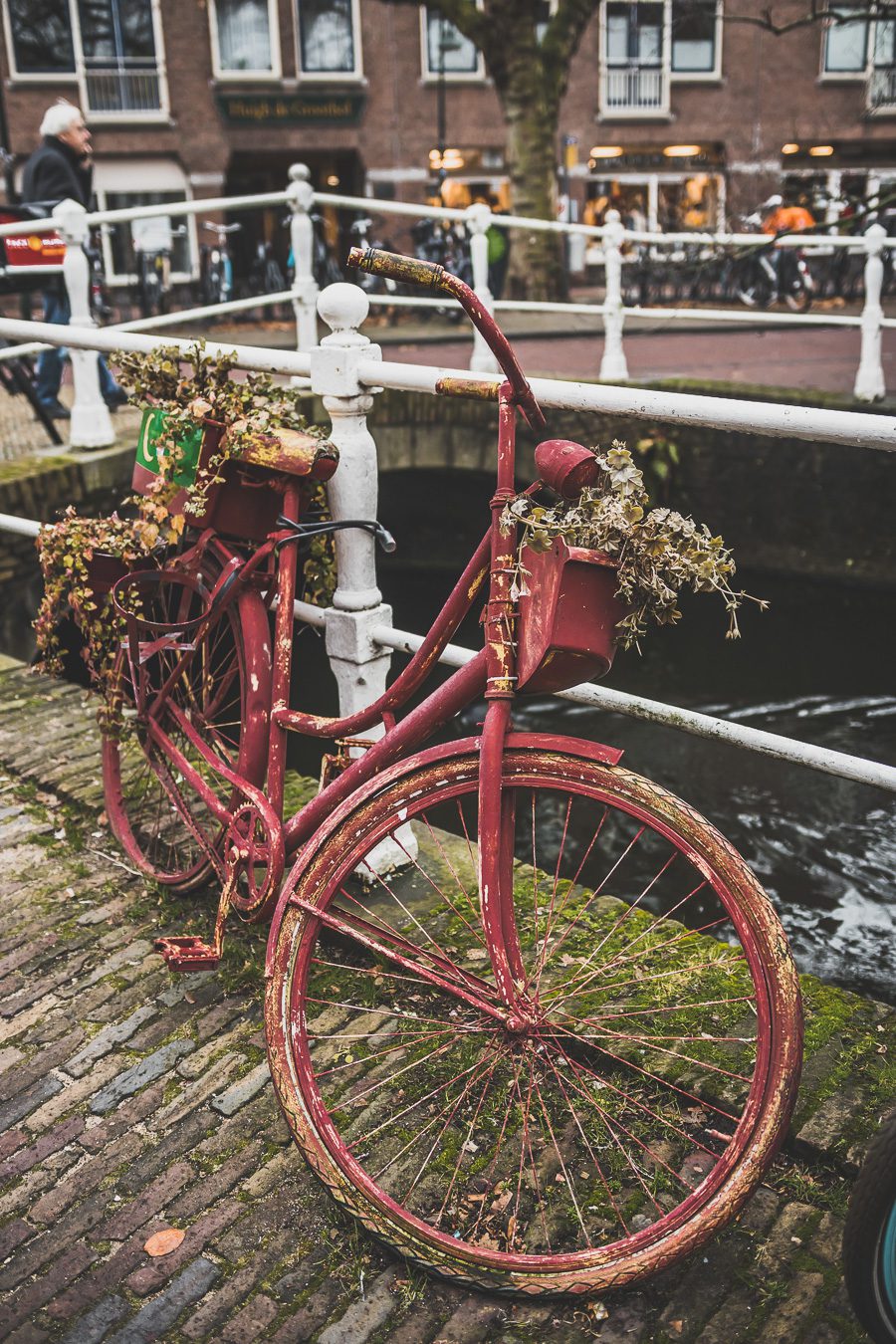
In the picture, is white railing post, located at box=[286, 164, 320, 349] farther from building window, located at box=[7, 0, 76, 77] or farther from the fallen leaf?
building window, located at box=[7, 0, 76, 77]

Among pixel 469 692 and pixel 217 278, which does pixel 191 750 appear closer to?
pixel 469 692

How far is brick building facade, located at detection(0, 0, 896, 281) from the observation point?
77.8 ft

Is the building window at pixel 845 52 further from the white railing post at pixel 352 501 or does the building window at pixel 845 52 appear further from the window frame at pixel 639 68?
the white railing post at pixel 352 501

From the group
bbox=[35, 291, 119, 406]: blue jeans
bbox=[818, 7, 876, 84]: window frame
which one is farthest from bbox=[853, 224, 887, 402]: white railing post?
bbox=[818, 7, 876, 84]: window frame

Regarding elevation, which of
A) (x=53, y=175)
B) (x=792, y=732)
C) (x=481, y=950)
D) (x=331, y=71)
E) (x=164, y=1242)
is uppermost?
(x=331, y=71)

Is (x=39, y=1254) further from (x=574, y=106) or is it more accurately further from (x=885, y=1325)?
(x=574, y=106)

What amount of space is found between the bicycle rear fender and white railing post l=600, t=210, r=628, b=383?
24.3ft

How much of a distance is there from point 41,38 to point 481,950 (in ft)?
83.5

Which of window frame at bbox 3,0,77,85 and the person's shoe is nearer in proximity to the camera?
the person's shoe

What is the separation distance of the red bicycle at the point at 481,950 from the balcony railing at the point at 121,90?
2412cm

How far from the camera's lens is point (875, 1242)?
1577mm

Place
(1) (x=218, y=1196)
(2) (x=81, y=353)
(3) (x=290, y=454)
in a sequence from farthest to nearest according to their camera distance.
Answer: (2) (x=81, y=353)
(3) (x=290, y=454)
(1) (x=218, y=1196)

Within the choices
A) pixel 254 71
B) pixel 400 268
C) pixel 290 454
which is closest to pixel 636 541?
pixel 400 268

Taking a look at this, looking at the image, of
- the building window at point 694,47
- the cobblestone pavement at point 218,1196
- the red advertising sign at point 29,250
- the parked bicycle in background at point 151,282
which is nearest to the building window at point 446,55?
the building window at point 694,47
